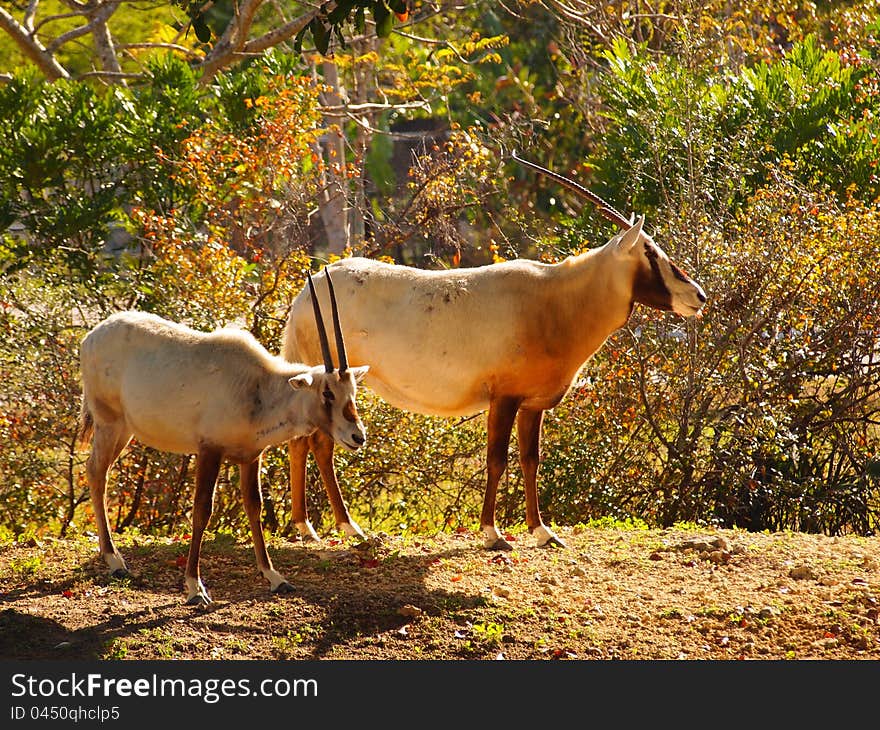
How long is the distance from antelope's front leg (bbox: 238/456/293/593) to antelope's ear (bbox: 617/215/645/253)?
2883 millimetres

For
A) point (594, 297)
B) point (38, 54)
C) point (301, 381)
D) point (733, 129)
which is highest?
point (38, 54)

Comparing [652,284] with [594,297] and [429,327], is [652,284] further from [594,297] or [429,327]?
[429,327]

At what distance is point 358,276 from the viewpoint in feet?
29.2

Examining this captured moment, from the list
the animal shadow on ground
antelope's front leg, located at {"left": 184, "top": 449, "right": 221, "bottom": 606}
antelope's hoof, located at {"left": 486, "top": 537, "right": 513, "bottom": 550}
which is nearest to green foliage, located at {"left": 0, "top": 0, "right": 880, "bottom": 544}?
antelope's hoof, located at {"left": 486, "top": 537, "right": 513, "bottom": 550}

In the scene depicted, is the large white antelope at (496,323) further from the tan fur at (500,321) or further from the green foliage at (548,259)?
the green foliage at (548,259)

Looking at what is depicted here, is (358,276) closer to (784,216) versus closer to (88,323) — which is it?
(88,323)

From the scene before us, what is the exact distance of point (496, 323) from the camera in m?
8.59

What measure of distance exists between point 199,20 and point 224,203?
5026 millimetres

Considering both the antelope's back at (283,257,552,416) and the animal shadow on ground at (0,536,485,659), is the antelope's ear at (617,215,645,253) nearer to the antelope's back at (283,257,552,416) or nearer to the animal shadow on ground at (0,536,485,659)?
the antelope's back at (283,257,552,416)

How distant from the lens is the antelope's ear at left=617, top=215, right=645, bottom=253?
8.34 metres

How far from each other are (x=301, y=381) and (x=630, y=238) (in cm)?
272

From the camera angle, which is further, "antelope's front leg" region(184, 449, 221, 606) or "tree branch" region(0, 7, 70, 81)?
"tree branch" region(0, 7, 70, 81)

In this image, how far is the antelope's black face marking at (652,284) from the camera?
27.9 ft

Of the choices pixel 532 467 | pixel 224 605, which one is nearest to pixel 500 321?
pixel 532 467
